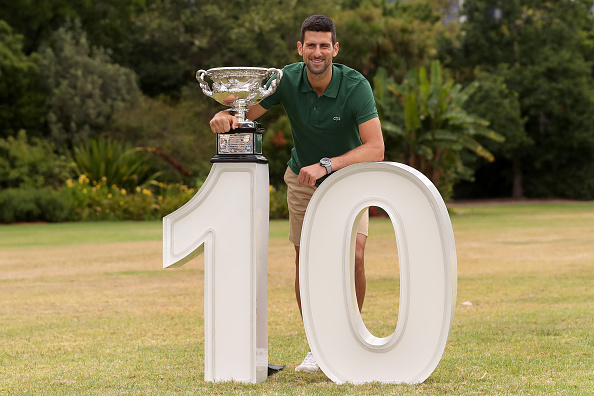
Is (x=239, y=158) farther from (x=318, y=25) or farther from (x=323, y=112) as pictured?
(x=318, y=25)

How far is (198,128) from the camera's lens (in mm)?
29297

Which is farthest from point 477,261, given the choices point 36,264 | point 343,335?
point 343,335

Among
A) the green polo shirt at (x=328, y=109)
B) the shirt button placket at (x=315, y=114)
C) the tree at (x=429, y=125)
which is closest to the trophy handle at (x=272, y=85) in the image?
the green polo shirt at (x=328, y=109)

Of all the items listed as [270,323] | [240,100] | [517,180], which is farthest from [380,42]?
[240,100]

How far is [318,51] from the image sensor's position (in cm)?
452

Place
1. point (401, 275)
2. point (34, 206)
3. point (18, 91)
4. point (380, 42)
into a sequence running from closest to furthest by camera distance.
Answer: point (401, 275)
point (34, 206)
point (380, 42)
point (18, 91)

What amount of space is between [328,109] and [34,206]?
1742cm

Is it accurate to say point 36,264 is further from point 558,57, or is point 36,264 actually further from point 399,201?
point 558,57

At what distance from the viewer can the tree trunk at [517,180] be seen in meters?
36.7

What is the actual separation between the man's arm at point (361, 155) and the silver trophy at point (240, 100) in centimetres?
28

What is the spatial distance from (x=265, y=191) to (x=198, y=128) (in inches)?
989

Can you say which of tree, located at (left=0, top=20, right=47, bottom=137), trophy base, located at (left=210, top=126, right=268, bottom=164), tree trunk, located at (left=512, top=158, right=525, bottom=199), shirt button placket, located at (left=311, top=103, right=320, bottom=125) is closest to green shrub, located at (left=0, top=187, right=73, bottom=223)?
tree, located at (left=0, top=20, right=47, bottom=137)

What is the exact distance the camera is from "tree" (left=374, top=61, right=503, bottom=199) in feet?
75.0

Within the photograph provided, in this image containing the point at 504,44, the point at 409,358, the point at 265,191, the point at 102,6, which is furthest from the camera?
the point at 504,44
